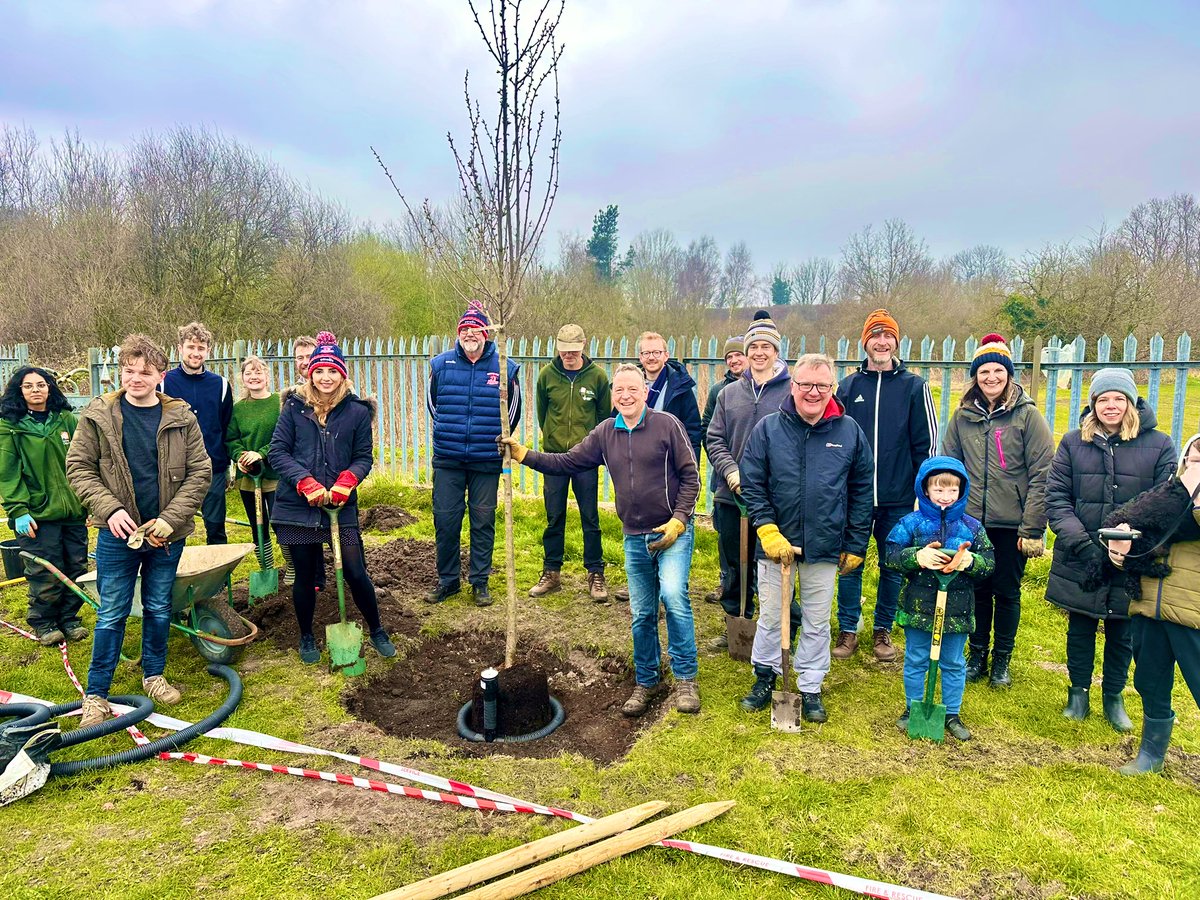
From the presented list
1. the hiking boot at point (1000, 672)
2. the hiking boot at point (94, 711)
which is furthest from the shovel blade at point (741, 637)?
the hiking boot at point (94, 711)

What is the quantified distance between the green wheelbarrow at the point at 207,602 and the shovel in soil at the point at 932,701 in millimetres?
4155

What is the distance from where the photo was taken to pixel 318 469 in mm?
4562

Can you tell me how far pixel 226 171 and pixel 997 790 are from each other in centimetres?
2355

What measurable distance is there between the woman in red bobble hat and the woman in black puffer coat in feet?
13.9

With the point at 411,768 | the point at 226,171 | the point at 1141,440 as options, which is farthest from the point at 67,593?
the point at 226,171

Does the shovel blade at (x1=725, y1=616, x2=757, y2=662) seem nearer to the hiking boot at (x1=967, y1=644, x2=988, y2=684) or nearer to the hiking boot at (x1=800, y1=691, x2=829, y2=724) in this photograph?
the hiking boot at (x1=800, y1=691, x2=829, y2=724)

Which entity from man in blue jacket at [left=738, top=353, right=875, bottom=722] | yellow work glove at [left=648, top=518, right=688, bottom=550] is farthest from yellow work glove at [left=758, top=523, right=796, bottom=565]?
yellow work glove at [left=648, top=518, right=688, bottom=550]

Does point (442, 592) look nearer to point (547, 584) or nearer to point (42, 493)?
point (547, 584)

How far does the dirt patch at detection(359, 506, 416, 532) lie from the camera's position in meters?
8.26

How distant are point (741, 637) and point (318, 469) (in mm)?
3077

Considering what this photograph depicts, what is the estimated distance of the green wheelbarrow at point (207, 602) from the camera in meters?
4.27

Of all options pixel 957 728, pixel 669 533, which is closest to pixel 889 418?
pixel 669 533

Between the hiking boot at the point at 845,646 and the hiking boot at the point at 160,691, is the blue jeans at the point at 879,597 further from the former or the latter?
the hiking boot at the point at 160,691

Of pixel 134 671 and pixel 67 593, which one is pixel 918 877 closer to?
pixel 134 671
